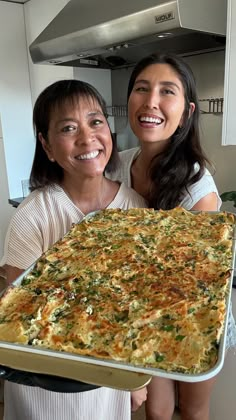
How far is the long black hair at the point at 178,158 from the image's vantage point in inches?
44.0

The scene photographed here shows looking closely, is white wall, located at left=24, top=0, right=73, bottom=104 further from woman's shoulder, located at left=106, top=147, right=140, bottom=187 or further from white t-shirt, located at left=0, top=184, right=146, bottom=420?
white t-shirt, located at left=0, top=184, right=146, bottom=420

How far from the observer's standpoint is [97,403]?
940 mm

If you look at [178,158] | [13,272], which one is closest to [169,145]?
[178,158]

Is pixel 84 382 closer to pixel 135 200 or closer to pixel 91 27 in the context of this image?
pixel 135 200

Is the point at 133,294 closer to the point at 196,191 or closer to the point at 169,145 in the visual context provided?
the point at 196,191

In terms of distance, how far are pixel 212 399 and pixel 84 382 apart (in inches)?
52.3

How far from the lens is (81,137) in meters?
0.93

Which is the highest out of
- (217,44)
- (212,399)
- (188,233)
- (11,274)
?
(217,44)

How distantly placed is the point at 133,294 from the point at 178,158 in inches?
25.0

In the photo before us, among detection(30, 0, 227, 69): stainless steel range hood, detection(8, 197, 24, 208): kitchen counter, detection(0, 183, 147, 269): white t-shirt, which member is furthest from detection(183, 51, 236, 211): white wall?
detection(8, 197, 24, 208): kitchen counter

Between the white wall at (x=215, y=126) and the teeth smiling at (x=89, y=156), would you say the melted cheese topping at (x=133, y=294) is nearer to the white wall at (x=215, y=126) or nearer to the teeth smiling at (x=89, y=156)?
the teeth smiling at (x=89, y=156)

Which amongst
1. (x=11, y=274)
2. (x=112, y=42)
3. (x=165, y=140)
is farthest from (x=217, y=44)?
(x=11, y=274)

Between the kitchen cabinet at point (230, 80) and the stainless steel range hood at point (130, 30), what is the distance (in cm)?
7

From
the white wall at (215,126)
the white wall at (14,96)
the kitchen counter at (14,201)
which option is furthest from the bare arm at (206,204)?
the white wall at (14,96)
